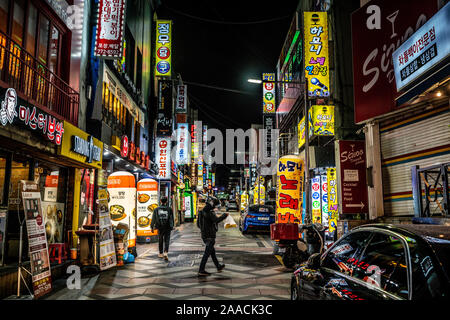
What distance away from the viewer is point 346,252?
4.04 meters

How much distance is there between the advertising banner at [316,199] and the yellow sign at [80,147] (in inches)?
489

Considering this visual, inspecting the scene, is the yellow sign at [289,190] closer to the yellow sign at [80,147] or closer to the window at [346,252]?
the yellow sign at [80,147]

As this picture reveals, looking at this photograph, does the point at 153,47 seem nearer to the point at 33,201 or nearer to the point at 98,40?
the point at 98,40

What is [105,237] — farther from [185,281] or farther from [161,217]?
[185,281]

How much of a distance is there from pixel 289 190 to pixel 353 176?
2.57 meters

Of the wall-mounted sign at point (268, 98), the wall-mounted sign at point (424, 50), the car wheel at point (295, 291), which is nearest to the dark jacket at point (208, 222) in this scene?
the car wheel at point (295, 291)

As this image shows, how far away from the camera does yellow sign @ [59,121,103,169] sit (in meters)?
9.45

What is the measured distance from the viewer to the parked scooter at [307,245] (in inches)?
378

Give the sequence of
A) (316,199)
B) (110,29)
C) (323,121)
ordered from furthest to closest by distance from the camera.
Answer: (316,199)
(323,121)
(110,29)

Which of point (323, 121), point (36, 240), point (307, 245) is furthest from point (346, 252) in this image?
point (323, 121)
